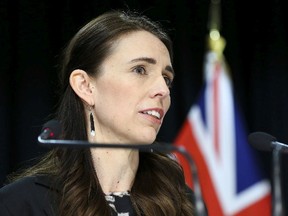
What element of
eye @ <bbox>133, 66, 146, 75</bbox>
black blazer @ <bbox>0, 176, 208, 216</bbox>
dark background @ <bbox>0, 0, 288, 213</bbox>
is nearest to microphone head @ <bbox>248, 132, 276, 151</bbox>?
black blazer @ <bbox>0, 176, 208, 216</bbox>

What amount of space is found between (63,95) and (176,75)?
45.4 inches

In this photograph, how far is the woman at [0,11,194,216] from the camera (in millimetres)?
1758

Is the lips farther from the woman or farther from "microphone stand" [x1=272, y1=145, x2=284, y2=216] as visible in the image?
"microphone stand" [x1=272, y1=145, x2=284, y2=216]

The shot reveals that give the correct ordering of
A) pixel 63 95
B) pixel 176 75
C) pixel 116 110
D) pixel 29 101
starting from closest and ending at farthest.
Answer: pixel 116 110, pixel 63 95, pixel 29 101, pixel 176 75

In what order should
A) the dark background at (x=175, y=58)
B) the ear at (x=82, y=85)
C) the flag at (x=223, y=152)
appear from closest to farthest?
the ear at (x=82, y=85)
the dark background at (x=175, y=58)
the flag at (x=223, y=152)

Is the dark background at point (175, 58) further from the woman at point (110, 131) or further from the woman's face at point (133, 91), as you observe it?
the woman's face at point (133, 91)

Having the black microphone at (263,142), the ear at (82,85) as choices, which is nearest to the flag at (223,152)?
the ear at (82,85)

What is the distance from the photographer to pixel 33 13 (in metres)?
2.87

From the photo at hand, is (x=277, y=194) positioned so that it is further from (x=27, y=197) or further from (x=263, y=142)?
(x=27, y=197)

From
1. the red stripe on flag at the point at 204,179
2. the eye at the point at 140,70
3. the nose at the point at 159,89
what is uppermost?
the eye at the point at 140,70

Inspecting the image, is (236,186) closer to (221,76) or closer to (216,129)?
(216,129)

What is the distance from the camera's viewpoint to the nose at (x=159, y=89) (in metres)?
1.77

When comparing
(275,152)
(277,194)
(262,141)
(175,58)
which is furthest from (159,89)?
(175,58)

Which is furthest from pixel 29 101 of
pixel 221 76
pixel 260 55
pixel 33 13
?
pixel 260 55
